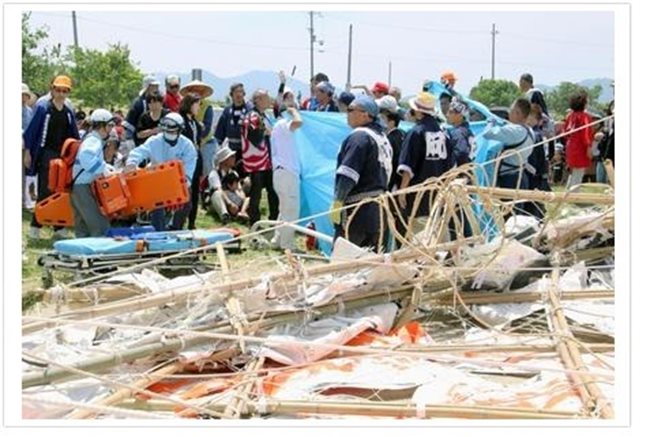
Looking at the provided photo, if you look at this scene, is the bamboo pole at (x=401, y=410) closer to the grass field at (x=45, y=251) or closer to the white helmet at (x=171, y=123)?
the grass field at (x=45, y=251)

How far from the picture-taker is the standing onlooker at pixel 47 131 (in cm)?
873

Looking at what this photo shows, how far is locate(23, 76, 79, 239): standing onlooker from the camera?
873cm

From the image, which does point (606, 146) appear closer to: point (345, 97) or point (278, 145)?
point (345, 97)

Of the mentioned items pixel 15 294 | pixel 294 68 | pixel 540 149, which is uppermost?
pixel 294 68

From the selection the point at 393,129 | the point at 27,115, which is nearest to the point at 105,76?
the point at 27,115

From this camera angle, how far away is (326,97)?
30.7 feet

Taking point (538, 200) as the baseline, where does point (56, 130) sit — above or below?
above

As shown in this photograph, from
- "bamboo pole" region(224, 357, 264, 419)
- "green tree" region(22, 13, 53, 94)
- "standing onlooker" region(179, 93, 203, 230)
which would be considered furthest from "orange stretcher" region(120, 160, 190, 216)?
"green tree" region(22, 13, 53, 94)

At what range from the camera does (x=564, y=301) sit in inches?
177

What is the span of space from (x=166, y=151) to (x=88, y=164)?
0.78 m
